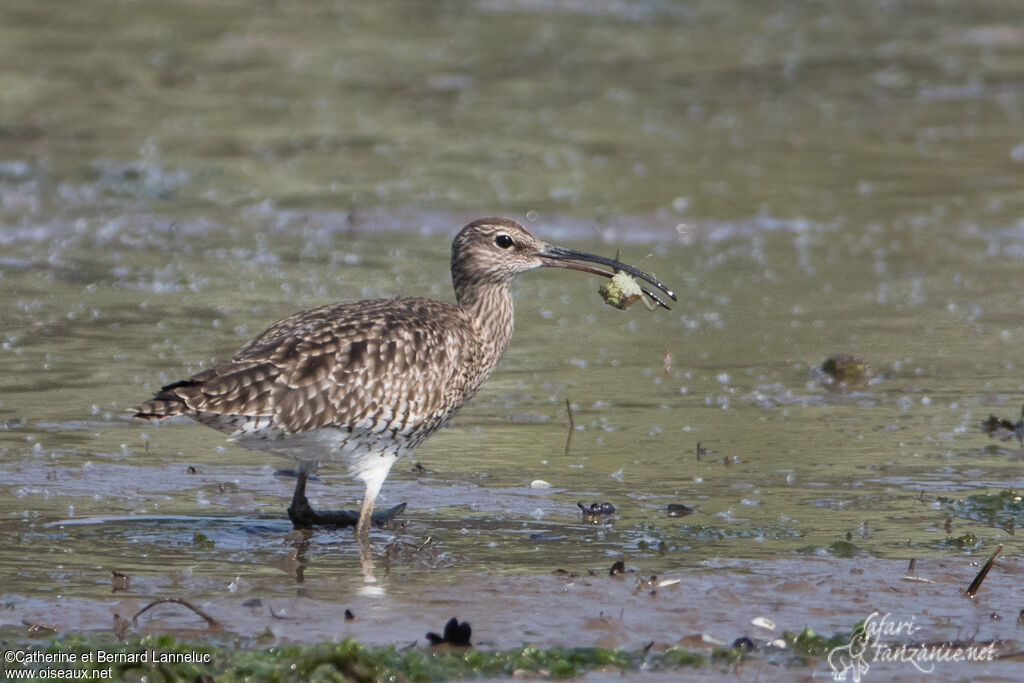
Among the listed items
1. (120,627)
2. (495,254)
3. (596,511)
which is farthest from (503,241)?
(120,627)

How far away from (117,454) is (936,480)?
4.34 m

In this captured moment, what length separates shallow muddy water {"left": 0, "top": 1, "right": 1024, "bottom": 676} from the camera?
22.2 ft

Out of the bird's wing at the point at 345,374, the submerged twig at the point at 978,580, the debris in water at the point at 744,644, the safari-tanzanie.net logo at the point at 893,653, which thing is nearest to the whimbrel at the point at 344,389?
the bird's wing at the point at 345,374

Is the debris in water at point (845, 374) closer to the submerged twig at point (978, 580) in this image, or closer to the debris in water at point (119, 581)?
the submerged twig at point (978, 580)

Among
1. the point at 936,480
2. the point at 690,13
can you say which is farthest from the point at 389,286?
the point at 690,13

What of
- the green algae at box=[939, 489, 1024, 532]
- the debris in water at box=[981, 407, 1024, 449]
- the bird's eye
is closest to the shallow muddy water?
the green algae at box=[939, 489, 1024, 532]

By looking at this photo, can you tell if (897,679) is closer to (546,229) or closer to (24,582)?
(24,582)

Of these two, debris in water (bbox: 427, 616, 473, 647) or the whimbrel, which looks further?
the whimbrel

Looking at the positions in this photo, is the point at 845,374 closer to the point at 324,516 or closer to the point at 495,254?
the point at 495,254

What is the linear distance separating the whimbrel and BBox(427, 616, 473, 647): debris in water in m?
1.53

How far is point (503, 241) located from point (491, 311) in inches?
15.1

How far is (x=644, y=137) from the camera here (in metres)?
17.8

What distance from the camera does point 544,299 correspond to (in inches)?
486

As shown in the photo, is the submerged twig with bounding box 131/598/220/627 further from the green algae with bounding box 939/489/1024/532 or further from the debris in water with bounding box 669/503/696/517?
the green algae with bounding box 939/489/1024/532
